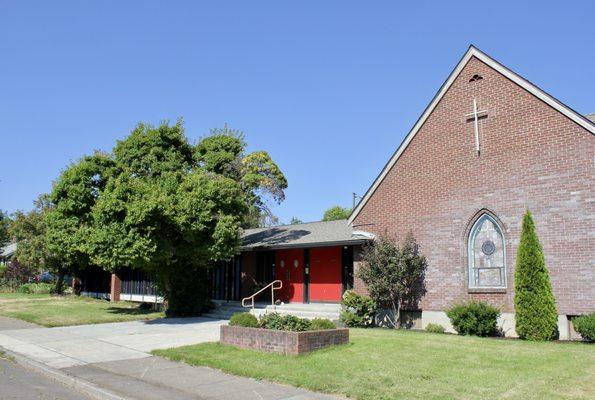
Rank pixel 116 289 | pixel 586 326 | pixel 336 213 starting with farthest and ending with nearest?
1. pixel 336 213
2. pixel 116 289
3. pixel 586 326

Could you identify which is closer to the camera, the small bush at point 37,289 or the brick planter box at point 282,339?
the brick planter box at point 282,339

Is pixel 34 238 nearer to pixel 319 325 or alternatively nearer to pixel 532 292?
pixel 319 325

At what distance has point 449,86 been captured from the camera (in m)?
16.7

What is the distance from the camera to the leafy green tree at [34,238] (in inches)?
1309

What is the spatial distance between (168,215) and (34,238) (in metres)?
21.1

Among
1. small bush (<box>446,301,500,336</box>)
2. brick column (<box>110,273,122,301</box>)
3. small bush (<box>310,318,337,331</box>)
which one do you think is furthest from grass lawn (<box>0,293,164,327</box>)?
small bush (<box>446,301,500,336</box>)

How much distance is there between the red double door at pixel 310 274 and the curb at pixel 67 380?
1168 centimetres

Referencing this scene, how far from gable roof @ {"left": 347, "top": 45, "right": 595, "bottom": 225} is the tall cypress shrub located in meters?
2.93

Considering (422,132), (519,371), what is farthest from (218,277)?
(519,371)

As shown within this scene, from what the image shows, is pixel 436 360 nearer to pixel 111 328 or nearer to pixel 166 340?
pixel 166 340

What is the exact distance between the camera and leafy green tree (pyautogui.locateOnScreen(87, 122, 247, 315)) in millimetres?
16344

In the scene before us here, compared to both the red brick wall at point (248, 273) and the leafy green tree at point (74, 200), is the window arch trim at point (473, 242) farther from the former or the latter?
the leafy green tree at point (74, 200)

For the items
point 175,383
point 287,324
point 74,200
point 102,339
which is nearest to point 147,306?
point 74,200

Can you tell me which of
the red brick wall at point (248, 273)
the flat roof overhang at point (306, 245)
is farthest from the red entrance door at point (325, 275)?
the red brick wall at point (248, 273)
